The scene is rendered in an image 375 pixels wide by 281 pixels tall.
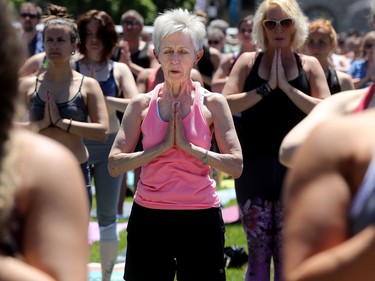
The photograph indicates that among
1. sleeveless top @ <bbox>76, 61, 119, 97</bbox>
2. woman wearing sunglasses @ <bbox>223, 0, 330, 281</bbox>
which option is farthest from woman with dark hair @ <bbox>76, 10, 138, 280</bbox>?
woman wearing sunglasses @ <bbox>223, 0, 330, 281</bbox>

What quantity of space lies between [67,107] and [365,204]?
4.20 meters

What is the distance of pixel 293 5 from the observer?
21.1 feet

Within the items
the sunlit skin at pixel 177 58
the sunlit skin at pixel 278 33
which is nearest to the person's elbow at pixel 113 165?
the sunlit skin at pixel 177 58

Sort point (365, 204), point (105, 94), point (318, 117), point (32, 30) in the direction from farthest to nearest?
point (32, 30)
point (105, 94)
point (318, 117)
point (365, 204)

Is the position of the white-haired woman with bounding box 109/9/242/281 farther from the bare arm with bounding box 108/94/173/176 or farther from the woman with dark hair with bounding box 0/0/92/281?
the woman with dark hair with bounding box 0/0/92/281

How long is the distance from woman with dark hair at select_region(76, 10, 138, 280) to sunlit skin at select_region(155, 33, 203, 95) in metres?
1.97

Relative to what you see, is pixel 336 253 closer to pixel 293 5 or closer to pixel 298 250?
pixel 298 250

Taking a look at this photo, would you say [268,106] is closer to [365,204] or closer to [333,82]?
[333,82]

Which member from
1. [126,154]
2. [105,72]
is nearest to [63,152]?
[126,154]

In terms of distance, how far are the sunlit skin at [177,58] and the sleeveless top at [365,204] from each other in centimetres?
295

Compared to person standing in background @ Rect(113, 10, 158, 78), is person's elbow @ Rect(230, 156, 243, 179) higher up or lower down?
higher up

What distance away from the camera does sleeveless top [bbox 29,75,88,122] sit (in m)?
6.21

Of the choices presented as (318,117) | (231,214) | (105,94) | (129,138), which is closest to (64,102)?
(105,94)

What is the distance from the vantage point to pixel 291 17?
6.33 m
